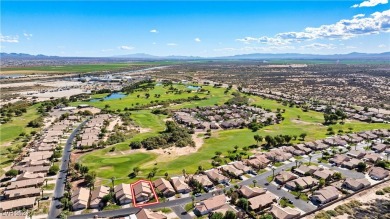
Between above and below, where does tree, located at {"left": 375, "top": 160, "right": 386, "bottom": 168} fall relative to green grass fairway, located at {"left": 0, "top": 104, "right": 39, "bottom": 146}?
above

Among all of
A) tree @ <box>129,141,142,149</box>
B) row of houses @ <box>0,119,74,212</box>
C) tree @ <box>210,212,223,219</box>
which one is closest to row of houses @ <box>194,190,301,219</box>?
tree @ <box>210,212,223,219</box>

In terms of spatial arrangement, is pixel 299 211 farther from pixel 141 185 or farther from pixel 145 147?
pixel 145 147

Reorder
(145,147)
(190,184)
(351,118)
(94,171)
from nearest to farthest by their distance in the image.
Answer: (190,184), (94,171), (145,147), (351,118)

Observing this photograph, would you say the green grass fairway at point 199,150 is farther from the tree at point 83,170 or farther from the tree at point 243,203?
the tree at point 243,203

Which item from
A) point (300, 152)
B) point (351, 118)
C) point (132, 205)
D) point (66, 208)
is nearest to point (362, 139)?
point (300, 152)

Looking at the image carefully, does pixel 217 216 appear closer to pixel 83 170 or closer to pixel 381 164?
pixel 83 170

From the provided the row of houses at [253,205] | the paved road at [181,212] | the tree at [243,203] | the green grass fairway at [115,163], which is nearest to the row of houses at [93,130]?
the green grass fairway at [115,163]

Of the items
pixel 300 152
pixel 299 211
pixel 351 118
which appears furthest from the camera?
pixel 351 118

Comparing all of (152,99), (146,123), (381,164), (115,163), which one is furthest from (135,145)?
(152,99)

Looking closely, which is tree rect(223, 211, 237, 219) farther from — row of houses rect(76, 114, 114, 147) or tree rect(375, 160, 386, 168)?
row of houses rect(76, 114, 114, 147)
